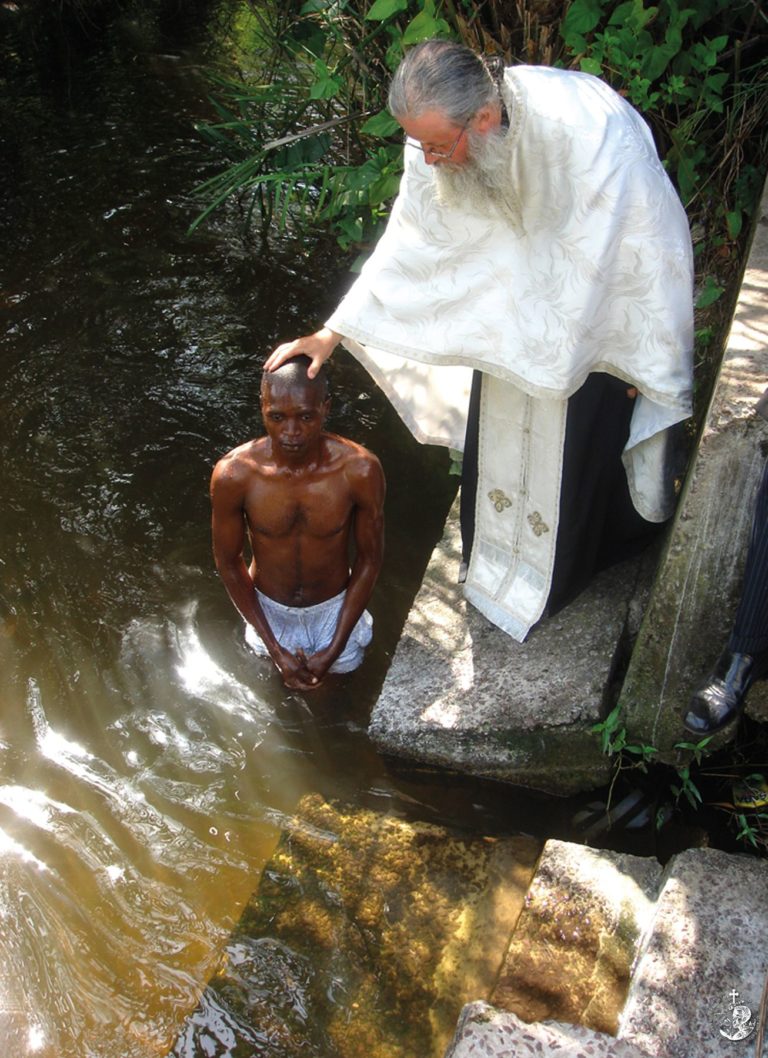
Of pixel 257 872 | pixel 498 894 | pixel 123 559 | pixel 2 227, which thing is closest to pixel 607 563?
pixel 498 894

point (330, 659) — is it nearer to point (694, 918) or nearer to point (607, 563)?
point (607, 563)

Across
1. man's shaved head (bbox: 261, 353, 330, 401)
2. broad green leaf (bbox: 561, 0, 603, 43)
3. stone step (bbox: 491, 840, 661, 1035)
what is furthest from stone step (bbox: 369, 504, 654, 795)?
broad green leaf (bbox: 561, 0, 603, 43)

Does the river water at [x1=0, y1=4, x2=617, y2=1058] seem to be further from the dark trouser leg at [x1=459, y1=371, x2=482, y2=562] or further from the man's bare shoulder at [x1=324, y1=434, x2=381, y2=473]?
the man's bare shoulder at [x1=324, y1=434, x2=381, y2=473]

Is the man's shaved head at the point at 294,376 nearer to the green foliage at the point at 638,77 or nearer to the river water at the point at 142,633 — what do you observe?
the river water at the point at 142,633

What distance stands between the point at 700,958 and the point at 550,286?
6.07 ft

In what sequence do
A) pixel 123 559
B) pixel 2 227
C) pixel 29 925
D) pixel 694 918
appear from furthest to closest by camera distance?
1. pixel 2 227
2. pixel 123 559
3. pixel 29 925
4. pixel 694 918

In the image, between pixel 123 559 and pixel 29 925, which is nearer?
pixel 29 925

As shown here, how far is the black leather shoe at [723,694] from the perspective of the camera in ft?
10.3

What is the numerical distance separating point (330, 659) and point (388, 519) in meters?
1.29

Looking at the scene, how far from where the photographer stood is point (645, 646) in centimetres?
341

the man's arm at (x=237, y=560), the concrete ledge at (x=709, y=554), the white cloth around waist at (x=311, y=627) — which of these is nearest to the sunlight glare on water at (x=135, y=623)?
the white cloth around waist at (x=311, y=627)

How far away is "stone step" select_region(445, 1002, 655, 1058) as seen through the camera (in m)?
2.54

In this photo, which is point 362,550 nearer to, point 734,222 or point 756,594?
point 756,594

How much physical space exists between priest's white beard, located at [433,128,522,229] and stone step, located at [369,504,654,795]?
1.43 meters
